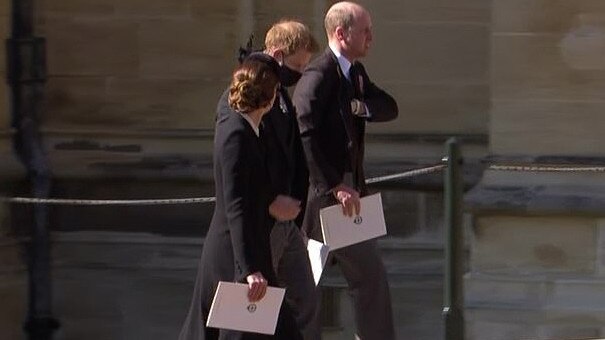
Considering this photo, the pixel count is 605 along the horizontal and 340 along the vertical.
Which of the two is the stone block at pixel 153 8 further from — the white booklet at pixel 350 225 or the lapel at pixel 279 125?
the lapel at pixel 279 125

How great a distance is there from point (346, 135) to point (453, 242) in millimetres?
686

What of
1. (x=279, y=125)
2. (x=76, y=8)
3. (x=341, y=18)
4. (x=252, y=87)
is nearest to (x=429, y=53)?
(x=76, y=8)

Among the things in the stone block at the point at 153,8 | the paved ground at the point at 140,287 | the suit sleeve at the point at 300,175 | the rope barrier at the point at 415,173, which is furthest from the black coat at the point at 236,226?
the stone block at the point at 153,8

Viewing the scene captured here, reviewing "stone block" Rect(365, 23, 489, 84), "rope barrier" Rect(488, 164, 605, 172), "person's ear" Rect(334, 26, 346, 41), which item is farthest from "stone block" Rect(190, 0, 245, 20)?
"person's ear" Rect(334, 26, 346, 41)

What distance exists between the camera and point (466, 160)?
9.09 metres

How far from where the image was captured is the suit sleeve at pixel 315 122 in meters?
6.66

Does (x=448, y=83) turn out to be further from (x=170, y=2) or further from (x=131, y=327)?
(x=131, y=327)

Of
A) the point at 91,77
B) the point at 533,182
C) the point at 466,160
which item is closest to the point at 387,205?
the point at 466,160

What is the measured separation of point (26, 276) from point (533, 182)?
2.90 metres

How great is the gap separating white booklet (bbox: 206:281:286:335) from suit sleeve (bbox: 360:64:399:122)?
1.40 meters

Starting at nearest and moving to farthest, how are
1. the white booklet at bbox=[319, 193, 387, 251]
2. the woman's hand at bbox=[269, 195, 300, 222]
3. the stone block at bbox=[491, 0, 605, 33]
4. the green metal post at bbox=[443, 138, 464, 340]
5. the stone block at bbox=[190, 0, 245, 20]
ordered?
the woman's hand at bbox=[269, 195, 300, 222] < the white booklet at bbox=[319, 193, 387, 251] < the green metal post at bbox=[443, 138, 464, 340] < the stone block at bbox=[491, 0, 605, 33] < the stone block at bbox=[190, 0, 245, 20]

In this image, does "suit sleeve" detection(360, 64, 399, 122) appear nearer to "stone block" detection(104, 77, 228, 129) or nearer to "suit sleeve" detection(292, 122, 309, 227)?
"suit sleeve" detection(292, 122, 309, 227)

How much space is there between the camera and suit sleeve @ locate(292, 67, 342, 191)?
6.66 metres

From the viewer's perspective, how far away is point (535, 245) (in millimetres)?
8023
